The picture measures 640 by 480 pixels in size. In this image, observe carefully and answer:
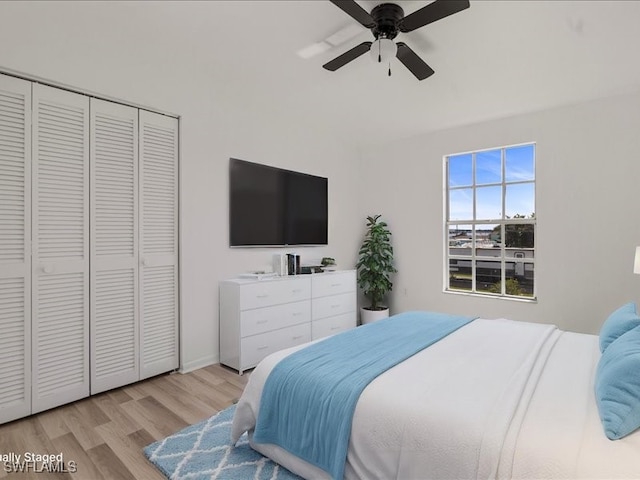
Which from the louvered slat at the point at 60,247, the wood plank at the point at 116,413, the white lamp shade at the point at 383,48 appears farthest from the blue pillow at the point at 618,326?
the louvered slat at the point at 60,247

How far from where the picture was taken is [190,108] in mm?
3232

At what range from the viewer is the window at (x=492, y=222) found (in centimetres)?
400

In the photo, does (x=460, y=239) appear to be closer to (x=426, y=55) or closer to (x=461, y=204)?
(x=461, y=204)

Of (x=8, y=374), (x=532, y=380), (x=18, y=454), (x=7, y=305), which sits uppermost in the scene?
(x=7, y=305)

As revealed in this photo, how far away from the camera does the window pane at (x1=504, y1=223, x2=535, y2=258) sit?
13.0ft

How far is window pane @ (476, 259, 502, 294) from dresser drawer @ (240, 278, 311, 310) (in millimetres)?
2184

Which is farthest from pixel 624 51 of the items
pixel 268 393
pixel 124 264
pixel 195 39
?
pixel 124 264

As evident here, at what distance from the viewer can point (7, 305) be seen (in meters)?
2.29

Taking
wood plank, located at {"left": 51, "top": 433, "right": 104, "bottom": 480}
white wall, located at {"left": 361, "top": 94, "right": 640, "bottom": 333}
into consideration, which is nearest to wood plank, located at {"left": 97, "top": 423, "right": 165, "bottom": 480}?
wood plank, located at {"left": 51, "top": 433, "right": 104, "bottom": 480}

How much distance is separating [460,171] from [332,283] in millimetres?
2213

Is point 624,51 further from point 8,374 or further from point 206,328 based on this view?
point 8,374

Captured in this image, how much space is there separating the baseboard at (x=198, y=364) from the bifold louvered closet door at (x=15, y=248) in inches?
43.2

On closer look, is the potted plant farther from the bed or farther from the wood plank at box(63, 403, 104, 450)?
the wood plank at box(63, 403, 104, 450)

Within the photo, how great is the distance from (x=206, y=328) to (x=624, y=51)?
416cm
